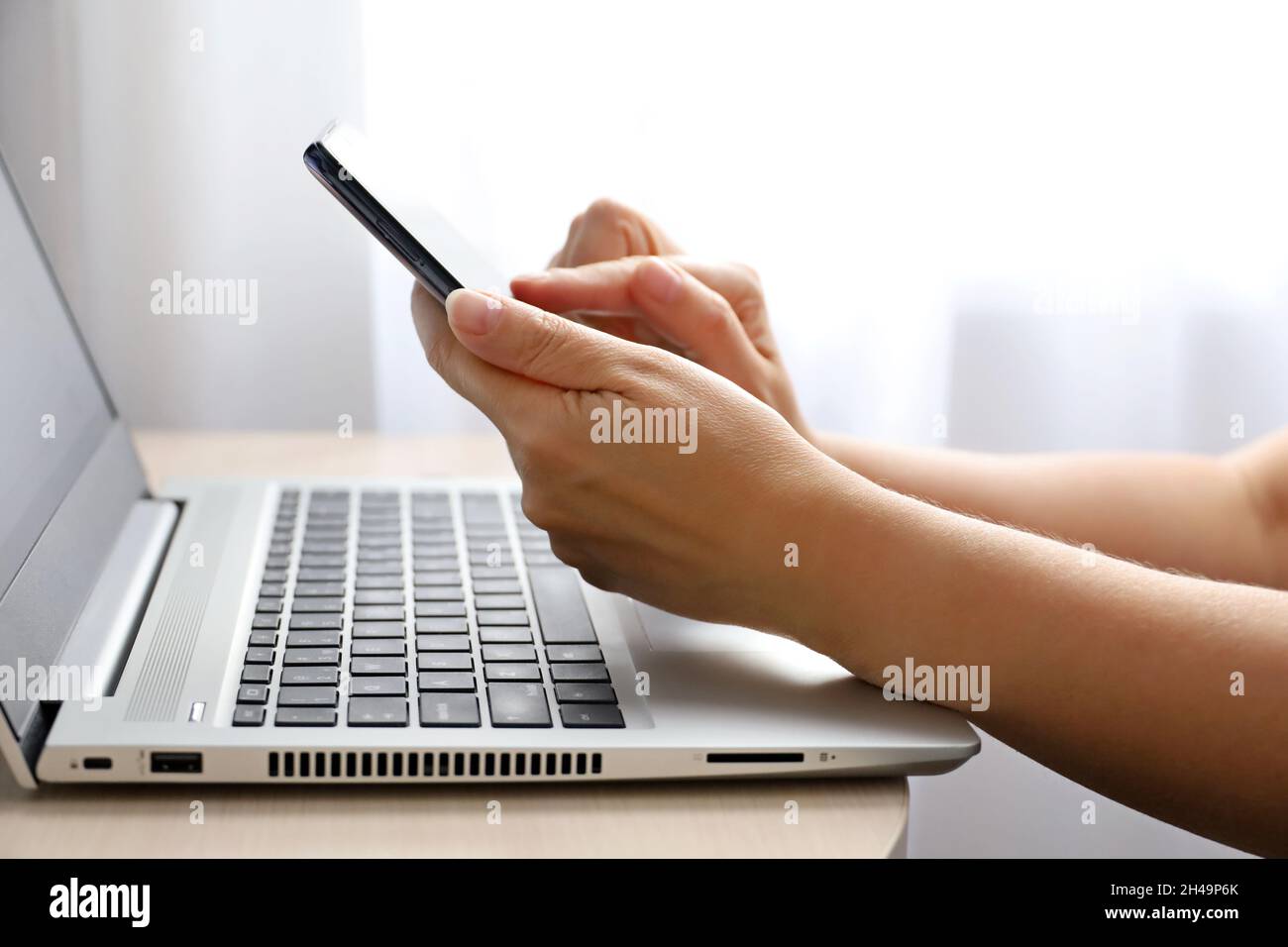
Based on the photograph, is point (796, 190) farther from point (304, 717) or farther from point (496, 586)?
point (304, 717)

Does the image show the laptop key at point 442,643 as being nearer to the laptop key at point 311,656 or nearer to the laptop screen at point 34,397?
the laptop key at point 311,656

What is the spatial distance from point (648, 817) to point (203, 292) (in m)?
0.94

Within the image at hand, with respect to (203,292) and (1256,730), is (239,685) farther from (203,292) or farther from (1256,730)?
(203,292)

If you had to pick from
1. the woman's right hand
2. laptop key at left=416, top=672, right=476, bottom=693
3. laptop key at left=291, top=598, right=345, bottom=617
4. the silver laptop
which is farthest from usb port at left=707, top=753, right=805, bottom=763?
→ the woman's right hand

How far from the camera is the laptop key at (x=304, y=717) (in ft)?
1.48

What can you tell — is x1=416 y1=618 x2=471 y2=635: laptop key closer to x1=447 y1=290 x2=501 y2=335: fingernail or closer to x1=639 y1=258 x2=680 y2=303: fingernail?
x1=447 y1=290 x2=501 y2=335: fingernail

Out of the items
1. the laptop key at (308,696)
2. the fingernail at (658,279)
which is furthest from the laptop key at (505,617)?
the fingernail at (658,279)

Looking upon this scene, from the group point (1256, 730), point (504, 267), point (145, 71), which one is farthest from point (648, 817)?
point (145, 71)

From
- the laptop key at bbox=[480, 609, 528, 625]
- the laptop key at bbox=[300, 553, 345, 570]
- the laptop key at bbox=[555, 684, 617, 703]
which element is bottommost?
the laptop key at bbox=[555, 684, 617, 703]

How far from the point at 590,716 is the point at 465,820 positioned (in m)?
0.07

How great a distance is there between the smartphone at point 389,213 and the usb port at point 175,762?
0.23 m

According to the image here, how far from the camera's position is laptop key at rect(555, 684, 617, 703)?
1.59ft

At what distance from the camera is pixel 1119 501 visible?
0.77 m

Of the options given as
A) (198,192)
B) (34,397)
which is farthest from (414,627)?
(198,192)
